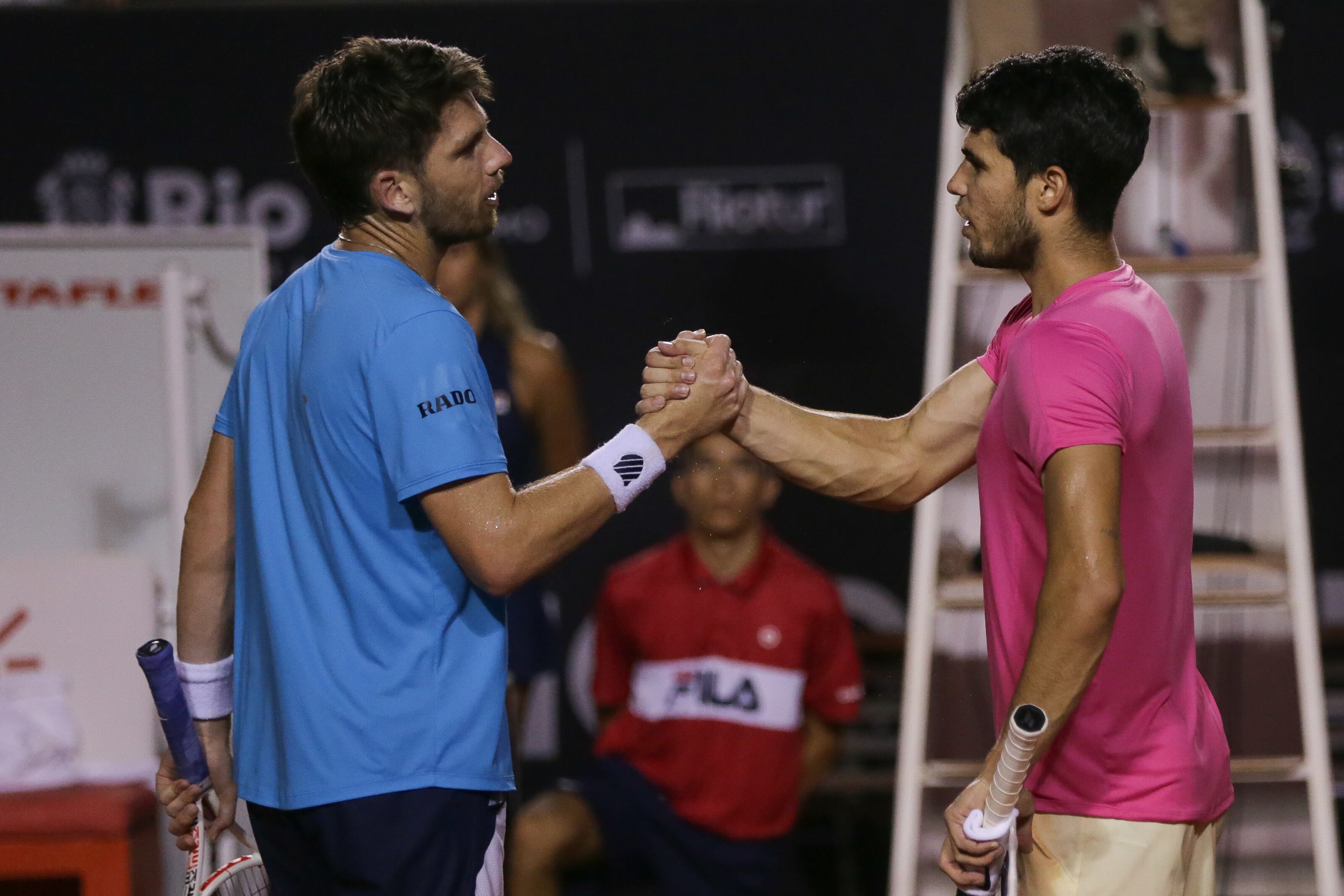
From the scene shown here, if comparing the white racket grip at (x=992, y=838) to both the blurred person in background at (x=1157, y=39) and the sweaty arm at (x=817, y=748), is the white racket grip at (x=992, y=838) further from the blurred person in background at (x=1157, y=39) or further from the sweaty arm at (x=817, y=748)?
the blurred person in background at (x=1157, y=39)

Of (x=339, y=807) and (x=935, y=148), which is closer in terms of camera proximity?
(x=339, y=807)

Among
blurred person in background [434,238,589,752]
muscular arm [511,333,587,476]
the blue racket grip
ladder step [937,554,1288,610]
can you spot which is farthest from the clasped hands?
muscular arm [511,333,587,476]

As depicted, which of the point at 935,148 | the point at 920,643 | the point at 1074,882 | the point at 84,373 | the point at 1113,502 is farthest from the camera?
the point at 935,148

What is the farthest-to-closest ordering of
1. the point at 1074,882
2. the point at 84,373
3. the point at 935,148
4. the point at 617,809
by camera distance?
1. the point at 935,148
2. the point at 617,809
3. the point at 84,373
4. the point at 1074,882

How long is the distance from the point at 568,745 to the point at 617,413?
3.23 ft

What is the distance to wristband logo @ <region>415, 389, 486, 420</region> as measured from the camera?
1788 millimetres

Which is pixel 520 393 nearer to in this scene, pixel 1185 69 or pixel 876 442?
pixel 876 442

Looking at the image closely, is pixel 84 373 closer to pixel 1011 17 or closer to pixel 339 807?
pixel 339 807

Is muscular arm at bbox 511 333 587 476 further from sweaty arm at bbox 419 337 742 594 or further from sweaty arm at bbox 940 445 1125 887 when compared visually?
sweaty arm at bbox 940 445 1125 887

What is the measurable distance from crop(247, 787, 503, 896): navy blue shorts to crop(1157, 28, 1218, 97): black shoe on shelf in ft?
7.74

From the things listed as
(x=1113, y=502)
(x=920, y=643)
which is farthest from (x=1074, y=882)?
(x=920, y=643)

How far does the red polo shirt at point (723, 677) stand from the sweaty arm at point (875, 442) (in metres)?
1.21

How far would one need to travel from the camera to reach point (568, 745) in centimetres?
459

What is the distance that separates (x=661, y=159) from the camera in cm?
444
